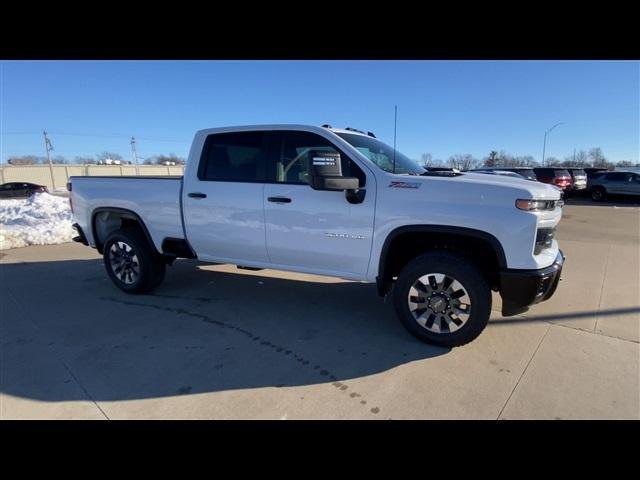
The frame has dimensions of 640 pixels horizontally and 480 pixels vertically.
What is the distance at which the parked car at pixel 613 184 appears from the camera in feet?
58.4

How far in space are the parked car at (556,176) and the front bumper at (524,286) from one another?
58.2ft

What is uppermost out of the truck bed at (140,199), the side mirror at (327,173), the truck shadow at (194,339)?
the side mirror at (327,173)

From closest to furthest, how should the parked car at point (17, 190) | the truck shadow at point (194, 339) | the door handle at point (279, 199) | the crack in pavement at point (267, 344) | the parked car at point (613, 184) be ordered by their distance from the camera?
the crack in pavement at point (267, 344) < the truck shadow at point (194, 339) < the door handle at point (279, 199) < the parked car at point (613, 184) < the parked car at point (17, 190)

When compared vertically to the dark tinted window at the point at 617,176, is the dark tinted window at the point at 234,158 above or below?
above

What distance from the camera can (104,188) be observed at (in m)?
4.70

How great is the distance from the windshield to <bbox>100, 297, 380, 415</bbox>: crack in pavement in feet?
6.46

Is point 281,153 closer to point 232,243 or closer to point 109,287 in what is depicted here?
point 232,243

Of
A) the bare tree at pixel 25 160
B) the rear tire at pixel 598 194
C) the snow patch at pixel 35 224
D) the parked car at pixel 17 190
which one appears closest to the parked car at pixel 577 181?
the rear tire at pixel 598 194

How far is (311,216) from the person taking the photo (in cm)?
355

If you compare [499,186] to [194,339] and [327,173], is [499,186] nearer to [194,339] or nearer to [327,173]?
[327,173]

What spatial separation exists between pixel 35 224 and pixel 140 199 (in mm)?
7423

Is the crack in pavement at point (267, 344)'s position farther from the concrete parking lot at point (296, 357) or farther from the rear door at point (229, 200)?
the rear door at point (229, 200)

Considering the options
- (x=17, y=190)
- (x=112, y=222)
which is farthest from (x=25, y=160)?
(x=112, y=222)
